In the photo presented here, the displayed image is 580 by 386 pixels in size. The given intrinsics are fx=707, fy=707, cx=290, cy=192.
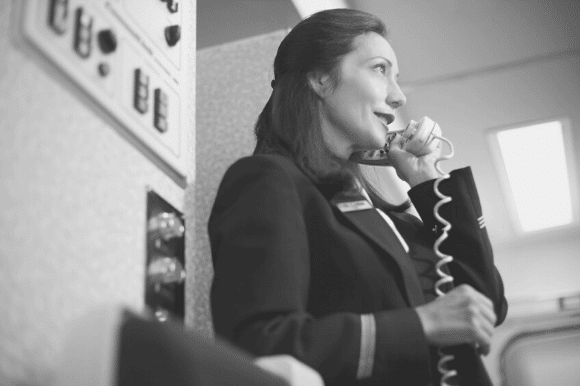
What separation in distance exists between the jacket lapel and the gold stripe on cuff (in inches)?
7.5

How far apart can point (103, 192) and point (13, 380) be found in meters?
0.27

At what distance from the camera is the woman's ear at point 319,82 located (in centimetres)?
151

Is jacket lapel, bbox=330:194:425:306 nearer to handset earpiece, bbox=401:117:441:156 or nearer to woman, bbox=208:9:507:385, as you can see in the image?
woman, bbox=208:9:507:385

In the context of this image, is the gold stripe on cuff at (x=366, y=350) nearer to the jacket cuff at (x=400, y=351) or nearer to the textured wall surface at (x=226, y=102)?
the jacket cuff at (x=400, y=351)

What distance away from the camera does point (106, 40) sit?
87 centimetres

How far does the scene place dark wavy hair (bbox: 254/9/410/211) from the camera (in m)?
1.40

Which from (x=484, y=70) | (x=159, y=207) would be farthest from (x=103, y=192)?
(x=484, y=70)

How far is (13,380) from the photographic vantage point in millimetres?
639

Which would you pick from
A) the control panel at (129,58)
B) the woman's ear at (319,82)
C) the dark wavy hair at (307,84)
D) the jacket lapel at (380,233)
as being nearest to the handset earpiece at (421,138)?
the dark wavy hair at (307,84)

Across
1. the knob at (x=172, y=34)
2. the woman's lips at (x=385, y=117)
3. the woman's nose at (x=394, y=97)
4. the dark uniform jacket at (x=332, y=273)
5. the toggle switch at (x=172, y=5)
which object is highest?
the toggle switch at (x=172, y=5)

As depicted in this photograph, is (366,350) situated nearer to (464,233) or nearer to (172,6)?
(464,233)

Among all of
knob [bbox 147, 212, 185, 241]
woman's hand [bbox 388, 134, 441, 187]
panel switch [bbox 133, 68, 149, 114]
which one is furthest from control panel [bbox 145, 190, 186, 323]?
woman's hand [bbox 388, 134, 441, 187]

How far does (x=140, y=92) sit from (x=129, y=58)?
1.9 inches

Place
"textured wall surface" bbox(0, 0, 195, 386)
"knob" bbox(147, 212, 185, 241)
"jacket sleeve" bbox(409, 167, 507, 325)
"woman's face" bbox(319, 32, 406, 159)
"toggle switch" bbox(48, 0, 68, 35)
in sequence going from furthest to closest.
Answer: "woman's face" bbox(319, 32, 406, 159)
"jacket sleeve" bbox(409, 167, 507, 325)
"knob" bbox(147, 212, 185, 241)
"toggle switch" bbox(48, 0, 68, 35)
"textured wall surface" bbox(0, 0, 195, 386)
